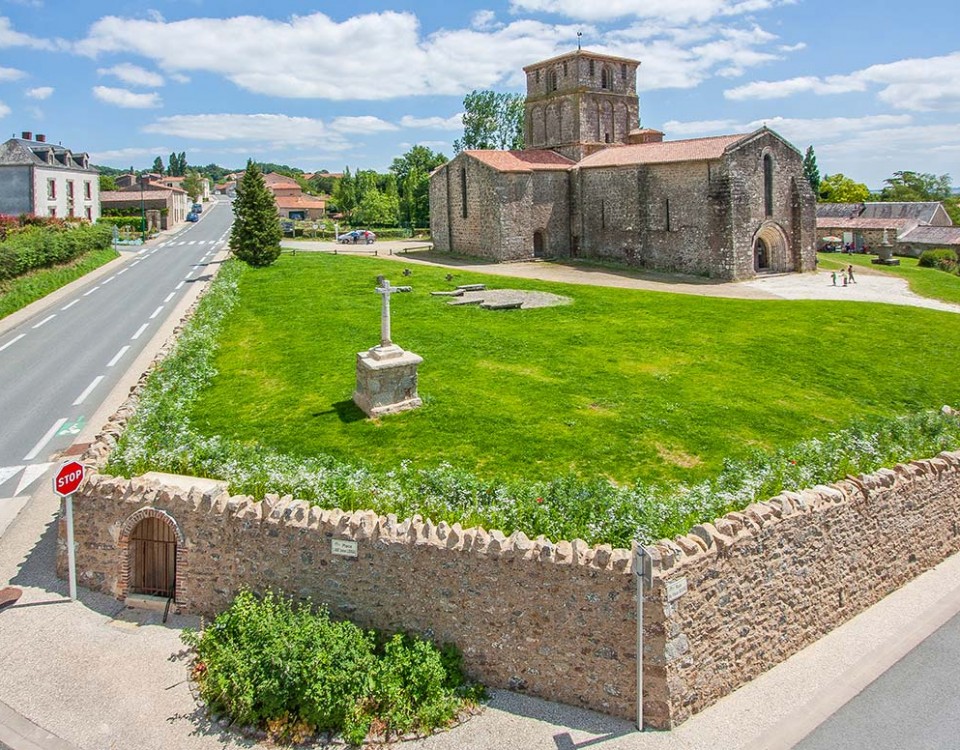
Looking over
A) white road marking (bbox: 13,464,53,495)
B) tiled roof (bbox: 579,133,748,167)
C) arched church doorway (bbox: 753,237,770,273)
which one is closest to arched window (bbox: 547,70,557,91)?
tiled roof (bbox: 579,133,748,167)

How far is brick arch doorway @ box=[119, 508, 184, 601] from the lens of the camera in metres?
10.7

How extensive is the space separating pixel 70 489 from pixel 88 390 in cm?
1103

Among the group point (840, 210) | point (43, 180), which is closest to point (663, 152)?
point (840, 210)

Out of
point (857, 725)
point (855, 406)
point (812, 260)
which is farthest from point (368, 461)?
point (812, 260)

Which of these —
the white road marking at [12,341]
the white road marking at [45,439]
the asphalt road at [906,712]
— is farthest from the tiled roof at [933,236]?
the white road marking at [45,439]

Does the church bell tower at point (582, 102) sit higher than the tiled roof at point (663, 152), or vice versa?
the church bell tower at point (582, 102)

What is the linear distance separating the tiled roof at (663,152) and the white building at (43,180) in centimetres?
3874

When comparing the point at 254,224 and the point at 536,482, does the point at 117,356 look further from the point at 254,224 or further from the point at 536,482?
the point at 536,482

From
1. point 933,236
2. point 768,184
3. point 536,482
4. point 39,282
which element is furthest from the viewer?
point 933,236

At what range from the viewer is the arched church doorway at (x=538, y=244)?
135ft

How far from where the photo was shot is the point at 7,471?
15.2 meters

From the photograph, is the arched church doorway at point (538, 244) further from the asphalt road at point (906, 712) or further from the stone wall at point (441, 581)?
the asphalt road at point (906, 712)

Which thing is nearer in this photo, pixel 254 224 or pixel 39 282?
pixel 39 282

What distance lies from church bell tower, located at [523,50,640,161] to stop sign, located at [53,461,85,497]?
122 ft
